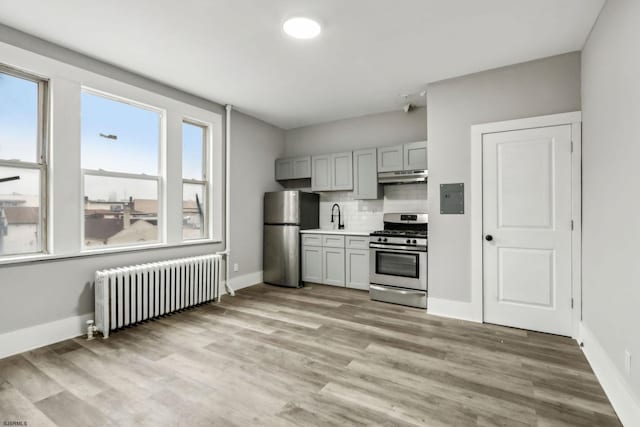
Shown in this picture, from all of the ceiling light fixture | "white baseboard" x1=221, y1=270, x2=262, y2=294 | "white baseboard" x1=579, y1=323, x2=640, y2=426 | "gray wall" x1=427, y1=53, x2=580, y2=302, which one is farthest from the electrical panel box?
"white baseboard" x1=221, y1=270, x2=262, y2=294

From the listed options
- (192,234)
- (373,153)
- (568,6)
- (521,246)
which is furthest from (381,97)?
(192,234)

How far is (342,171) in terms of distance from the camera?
5.11m

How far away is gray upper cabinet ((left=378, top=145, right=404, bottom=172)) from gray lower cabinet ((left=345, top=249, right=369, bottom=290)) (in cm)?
128

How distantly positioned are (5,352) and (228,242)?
99.7 inches

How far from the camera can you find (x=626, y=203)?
6.09 feet

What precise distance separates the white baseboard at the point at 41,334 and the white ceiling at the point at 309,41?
8.51 ft

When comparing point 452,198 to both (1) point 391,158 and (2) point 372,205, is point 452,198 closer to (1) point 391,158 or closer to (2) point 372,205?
(1) point 391,158

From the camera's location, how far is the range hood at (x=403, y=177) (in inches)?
174

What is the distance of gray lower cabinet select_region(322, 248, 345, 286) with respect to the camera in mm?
4891

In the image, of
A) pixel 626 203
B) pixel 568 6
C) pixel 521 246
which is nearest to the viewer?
pixel 626 203

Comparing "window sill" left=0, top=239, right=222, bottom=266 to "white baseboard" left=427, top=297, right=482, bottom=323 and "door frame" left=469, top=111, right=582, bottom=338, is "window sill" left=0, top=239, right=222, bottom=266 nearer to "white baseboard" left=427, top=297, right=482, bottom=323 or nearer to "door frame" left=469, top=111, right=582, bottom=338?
"white baseboard" left=427, top=297, right=482, bottom=323

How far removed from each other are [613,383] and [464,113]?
2.71 meters

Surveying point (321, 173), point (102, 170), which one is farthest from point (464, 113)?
point (102, 170)

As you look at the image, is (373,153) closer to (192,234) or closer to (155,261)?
(192,234)
